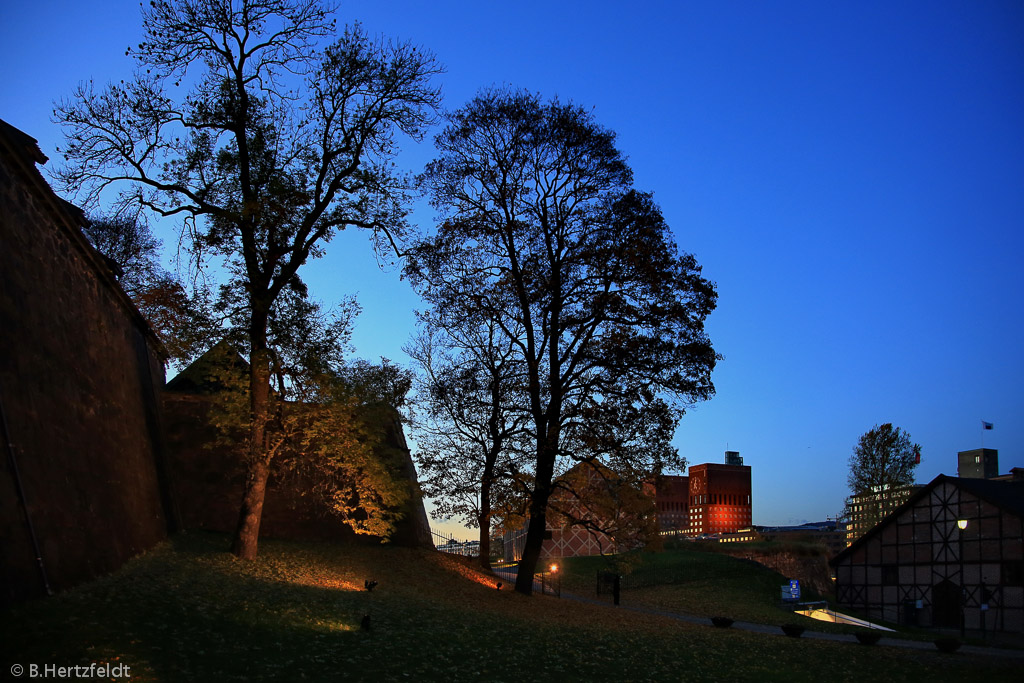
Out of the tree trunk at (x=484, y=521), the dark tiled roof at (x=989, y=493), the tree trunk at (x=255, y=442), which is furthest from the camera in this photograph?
the dark tiled roof at (x=989, y=493)

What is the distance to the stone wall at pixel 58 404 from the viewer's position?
1099cm

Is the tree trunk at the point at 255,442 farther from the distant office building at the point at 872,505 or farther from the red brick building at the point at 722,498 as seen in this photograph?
the red brick building at the point at 722,498

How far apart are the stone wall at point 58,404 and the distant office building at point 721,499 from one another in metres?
104

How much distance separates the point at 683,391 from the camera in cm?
2338

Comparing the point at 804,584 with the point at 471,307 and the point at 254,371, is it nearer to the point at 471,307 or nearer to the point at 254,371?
the point at 471,307

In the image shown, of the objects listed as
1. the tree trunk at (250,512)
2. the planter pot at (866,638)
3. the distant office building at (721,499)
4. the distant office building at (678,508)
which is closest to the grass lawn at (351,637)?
the tree trunk at (250,512)

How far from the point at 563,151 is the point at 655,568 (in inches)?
1156

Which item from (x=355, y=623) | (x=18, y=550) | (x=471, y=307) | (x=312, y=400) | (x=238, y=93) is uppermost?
(x=238, y=93)

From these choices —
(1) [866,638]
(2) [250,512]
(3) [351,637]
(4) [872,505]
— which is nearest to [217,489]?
(2) [250,512]

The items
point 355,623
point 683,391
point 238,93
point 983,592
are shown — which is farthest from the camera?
point 983,592

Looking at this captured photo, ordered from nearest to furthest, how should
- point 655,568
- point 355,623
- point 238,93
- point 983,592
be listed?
point 355,623 → point 238,93 → point 983,592 → point 655,568

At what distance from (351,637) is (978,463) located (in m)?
73.6

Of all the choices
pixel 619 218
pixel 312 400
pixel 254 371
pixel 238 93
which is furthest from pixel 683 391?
pixel 238 93

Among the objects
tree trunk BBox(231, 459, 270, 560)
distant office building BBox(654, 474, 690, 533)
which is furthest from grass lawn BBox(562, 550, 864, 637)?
distant office building BBox(654, 474, 690, 533)
